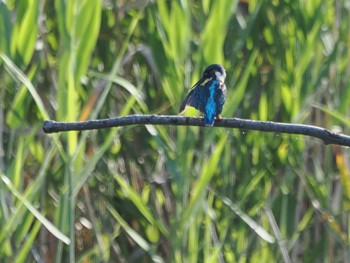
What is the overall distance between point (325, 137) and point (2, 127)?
1.37 metres

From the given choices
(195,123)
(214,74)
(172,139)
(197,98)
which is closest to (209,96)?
(197,98)

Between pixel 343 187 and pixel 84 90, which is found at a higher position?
pixel 84 90

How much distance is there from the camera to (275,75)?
2594mm

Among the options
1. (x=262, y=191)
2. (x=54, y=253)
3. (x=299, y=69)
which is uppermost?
(x=299, y=69)

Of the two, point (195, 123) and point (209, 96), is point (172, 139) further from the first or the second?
point (195, 123)

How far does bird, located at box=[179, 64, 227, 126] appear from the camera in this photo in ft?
4.79

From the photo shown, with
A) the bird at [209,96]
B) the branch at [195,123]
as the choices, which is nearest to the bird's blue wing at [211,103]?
the bird at [209,96]

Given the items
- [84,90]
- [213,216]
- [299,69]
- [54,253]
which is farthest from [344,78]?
[54,253]

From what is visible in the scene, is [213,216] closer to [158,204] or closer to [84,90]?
[158,204]

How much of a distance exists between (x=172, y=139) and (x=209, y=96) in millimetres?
866

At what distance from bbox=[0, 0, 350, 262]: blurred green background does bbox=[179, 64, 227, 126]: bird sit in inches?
21.7

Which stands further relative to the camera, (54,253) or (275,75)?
(275,75)

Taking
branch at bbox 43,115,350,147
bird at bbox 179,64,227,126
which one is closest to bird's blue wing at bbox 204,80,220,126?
bird at bbox 179,64,227,126

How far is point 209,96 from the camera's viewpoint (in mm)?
1543
